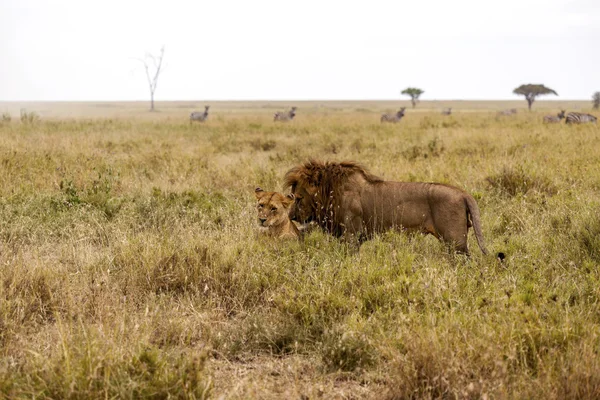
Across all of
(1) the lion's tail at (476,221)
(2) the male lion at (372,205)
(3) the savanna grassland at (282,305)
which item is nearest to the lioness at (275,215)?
(2) the male lion at (372,205)

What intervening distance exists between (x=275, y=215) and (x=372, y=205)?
122cm

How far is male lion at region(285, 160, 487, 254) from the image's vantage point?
19.1ft

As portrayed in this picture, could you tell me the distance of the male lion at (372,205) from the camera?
5.81 m

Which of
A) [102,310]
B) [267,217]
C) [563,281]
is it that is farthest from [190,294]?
[563,281]

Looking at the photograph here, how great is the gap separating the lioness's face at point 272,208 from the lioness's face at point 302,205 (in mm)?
91

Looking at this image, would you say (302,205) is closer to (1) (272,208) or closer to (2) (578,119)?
(1) (272,208)

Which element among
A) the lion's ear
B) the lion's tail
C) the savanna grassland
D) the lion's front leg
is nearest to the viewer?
the savanna grassland

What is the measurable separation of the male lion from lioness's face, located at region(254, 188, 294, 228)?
19cm

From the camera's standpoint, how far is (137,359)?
3420 mm
